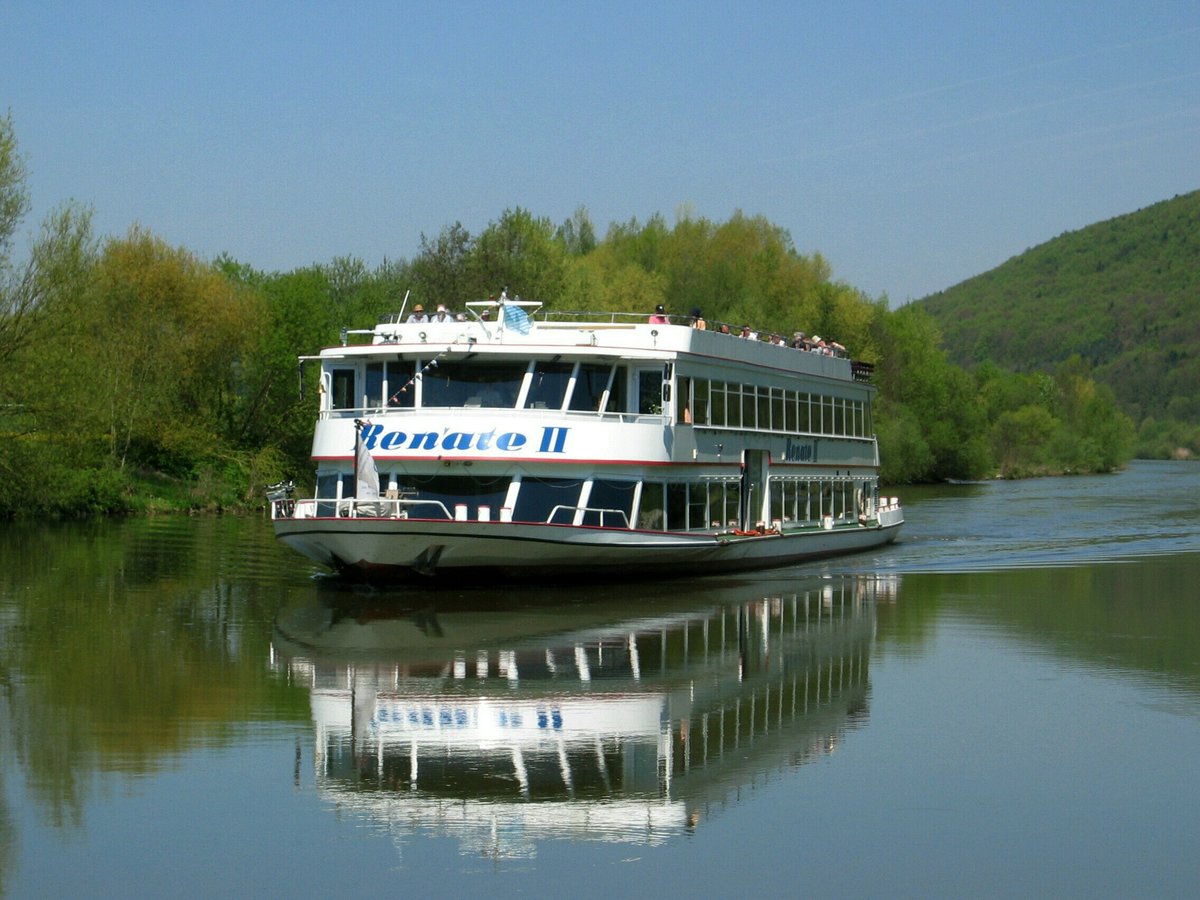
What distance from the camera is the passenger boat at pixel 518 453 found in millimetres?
23203

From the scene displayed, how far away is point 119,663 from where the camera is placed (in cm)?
1709

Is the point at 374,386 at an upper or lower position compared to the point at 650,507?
upper

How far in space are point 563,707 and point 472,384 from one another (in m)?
10.5

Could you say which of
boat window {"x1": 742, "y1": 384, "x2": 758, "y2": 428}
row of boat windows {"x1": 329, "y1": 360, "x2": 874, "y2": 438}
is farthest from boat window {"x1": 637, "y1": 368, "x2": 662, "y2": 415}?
boat window {"x1": 742, "y1": 384, "x2": 758, "y2": 428}

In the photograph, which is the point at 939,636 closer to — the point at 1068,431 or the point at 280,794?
the point at 280,794

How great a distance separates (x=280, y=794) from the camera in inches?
453

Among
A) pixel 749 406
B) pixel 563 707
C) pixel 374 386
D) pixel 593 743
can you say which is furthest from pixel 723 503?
pixel 593 743

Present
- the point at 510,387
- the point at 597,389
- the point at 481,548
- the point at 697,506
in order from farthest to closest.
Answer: the point at 697,506 < the point at 597,389 < the point at 510,387 < the point at 481,548

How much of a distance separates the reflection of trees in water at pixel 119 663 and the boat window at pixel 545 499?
3915mm

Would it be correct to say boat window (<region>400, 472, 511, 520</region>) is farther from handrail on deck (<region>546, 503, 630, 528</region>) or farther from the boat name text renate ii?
handrail on deck (<region>546, 503, 630, 528</region>)

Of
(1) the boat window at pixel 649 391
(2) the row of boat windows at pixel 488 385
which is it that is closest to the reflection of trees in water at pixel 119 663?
(2) the row of boat windows at pixel 488 385

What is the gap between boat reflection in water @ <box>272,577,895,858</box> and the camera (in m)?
11.3

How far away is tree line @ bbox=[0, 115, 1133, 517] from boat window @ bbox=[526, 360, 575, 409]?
163 inches

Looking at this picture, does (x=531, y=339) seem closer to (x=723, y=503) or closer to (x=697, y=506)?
(x=697, y=506)
